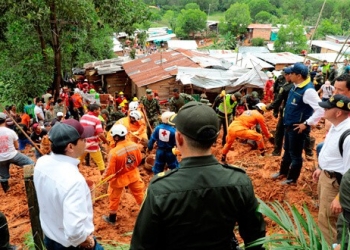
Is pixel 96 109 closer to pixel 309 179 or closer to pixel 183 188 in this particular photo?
pixel 309 179

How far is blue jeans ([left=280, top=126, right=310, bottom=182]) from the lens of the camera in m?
5.22

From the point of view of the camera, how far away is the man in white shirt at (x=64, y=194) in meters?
2.57

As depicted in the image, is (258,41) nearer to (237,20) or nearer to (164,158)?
(237,20)

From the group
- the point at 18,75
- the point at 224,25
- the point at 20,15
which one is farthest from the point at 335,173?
the point at 224,25

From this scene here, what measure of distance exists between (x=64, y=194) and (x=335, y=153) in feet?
8.68

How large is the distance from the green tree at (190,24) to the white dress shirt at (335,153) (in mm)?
74412

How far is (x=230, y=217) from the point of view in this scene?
1980 mm


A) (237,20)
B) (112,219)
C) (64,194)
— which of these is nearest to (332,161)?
(64,194)

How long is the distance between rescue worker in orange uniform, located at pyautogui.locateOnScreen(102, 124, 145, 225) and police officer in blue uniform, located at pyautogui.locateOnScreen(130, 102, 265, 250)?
3.16 meters

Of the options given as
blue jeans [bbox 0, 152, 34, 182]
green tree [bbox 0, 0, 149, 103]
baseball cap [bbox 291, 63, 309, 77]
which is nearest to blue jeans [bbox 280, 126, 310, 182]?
baseball cap [bbox 291, 63, 309, 77]

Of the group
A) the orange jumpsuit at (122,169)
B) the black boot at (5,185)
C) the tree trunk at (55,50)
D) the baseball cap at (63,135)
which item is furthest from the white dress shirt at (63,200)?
the tree trunk at (55,50)

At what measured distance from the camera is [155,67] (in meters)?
19.9

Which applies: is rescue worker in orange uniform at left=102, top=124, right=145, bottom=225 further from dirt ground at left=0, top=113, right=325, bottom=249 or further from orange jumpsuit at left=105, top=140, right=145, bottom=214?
dirt ground at left=0, top=113, right=325, bottom=249

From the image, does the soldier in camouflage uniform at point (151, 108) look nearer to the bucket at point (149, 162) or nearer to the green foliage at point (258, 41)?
the bucket at point (149, 162)
